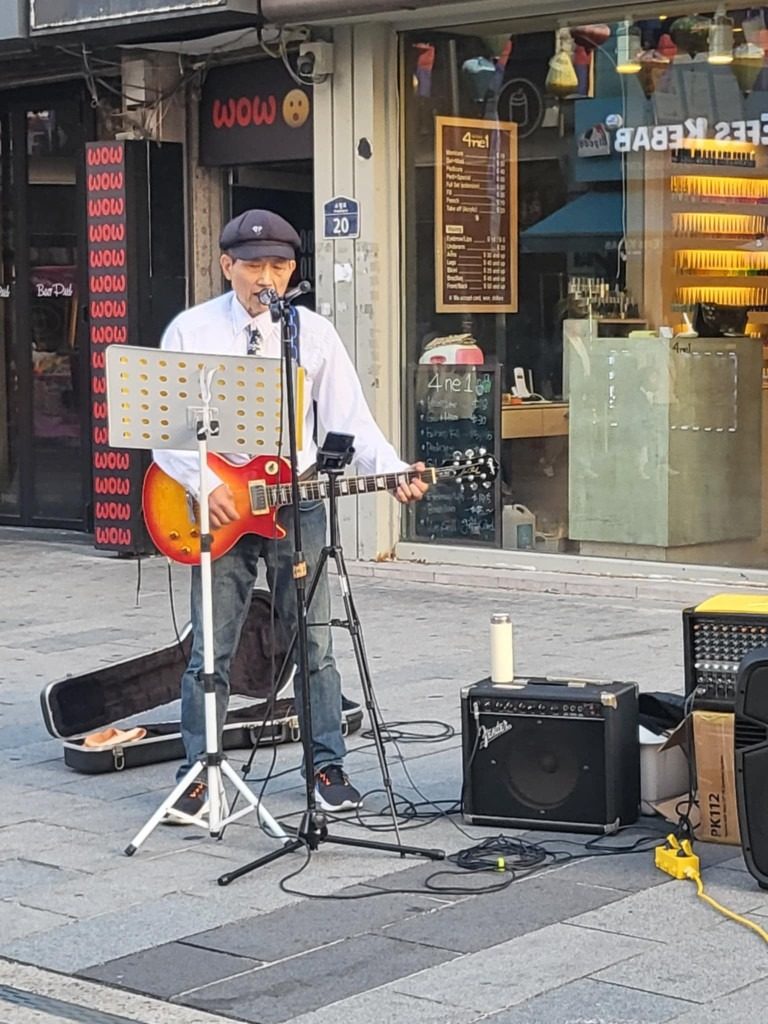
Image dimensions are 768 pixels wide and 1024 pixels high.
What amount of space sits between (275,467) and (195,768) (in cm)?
103

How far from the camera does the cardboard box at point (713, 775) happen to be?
5.64 metres

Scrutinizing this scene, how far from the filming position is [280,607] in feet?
21.1

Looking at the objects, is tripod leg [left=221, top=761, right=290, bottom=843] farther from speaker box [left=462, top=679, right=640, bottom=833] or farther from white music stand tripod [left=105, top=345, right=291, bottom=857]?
speaker box [left=462, top=679, right=640, bottom=833]

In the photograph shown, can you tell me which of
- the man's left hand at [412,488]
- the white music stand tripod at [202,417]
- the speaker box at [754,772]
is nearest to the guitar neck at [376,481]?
the man's left hand at [412,488]

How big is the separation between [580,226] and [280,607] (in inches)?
216

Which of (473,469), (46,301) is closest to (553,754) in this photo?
(473,469)

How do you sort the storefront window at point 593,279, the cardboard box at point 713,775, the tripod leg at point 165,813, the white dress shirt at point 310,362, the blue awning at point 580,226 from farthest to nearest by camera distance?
the blue awning at point 580,226 < the storefront window at point 593,279 < the white dress shirt at point 310,362 < the tripod leg at point 165,813 < the cardboard box at point 713,775

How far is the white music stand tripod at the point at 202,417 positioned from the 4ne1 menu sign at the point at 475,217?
5911mm

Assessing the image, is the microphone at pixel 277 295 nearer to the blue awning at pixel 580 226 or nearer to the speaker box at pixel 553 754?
the speaker box at pixel 553 754

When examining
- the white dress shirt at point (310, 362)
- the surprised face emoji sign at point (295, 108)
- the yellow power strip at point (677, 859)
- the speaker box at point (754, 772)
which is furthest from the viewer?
the surprised face emoji sign at point (295, 108)

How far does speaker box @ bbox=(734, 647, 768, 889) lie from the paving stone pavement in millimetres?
136

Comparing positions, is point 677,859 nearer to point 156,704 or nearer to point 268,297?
point 268,297

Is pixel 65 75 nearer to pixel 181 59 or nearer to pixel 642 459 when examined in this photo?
pixel 181 59

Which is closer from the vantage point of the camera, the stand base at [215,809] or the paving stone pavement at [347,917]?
the paving stone pavement at [347,917]
